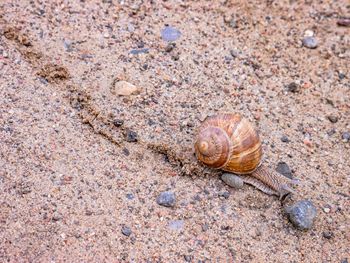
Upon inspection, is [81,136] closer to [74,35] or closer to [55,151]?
[55,151]

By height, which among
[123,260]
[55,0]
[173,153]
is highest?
[55,0]

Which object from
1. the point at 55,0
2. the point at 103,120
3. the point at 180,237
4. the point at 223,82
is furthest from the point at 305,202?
the point at 55,0

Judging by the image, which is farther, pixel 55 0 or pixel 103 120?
pixel 55 0

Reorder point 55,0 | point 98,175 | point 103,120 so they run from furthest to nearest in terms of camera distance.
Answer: point 55,0 < point 103,120 < point 98,175

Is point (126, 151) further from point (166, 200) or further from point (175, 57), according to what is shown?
point (175, 57)

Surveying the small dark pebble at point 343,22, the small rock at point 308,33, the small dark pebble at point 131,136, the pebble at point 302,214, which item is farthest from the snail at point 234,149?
the small dark pebble at point 343,22

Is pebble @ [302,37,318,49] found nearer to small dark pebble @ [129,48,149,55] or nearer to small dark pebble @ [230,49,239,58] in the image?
small dark pebble @ [230,49,239,58]

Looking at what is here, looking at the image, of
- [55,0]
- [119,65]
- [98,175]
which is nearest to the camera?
[98,175]
